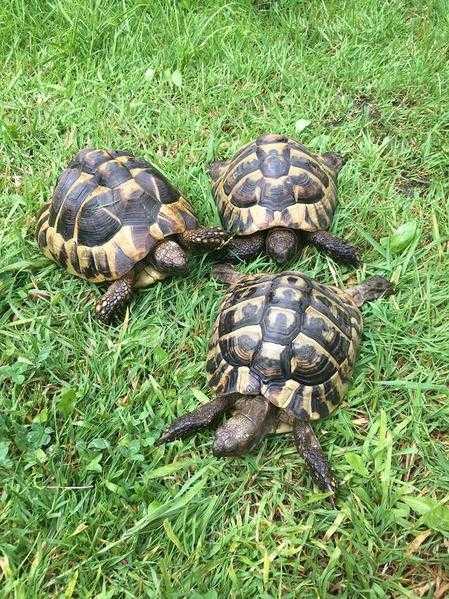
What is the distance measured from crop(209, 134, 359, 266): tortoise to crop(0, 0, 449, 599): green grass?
160 millimetres

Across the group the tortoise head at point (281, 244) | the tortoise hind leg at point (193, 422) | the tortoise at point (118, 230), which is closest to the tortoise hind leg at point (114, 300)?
the tortoise at point (118, 230)

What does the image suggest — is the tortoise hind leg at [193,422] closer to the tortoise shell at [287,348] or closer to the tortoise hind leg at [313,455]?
the tortoise shell at [287,348]

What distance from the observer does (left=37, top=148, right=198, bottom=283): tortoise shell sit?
3.74 metres

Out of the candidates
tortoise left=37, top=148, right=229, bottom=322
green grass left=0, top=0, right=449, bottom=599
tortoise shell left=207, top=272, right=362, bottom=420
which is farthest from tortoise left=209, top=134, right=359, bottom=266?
tortoise shell left=207, top=272, right=362, bottom=420

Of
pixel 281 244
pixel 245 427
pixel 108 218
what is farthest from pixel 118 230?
pixel 245 427

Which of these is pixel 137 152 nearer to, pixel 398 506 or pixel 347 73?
pixel 347 73

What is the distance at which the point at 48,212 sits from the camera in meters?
4.05

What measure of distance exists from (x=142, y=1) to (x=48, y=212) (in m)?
2.86

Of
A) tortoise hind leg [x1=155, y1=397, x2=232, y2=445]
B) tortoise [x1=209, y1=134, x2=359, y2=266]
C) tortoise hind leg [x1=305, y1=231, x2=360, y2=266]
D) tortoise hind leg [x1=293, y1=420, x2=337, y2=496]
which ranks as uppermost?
tortoise [x1=209, y1=134, x2=359, y2=266]

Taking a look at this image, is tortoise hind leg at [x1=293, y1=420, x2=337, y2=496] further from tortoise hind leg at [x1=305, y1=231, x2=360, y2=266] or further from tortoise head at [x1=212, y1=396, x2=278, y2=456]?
tortoise hind leg at [x1=305, y1=231, x2=360, y2=266]

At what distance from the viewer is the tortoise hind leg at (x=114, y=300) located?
3.68m

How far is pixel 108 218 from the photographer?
377 centimetres

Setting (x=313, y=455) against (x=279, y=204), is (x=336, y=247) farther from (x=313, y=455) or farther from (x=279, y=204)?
(x=313, y=455)

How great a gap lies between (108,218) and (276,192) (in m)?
1.17
